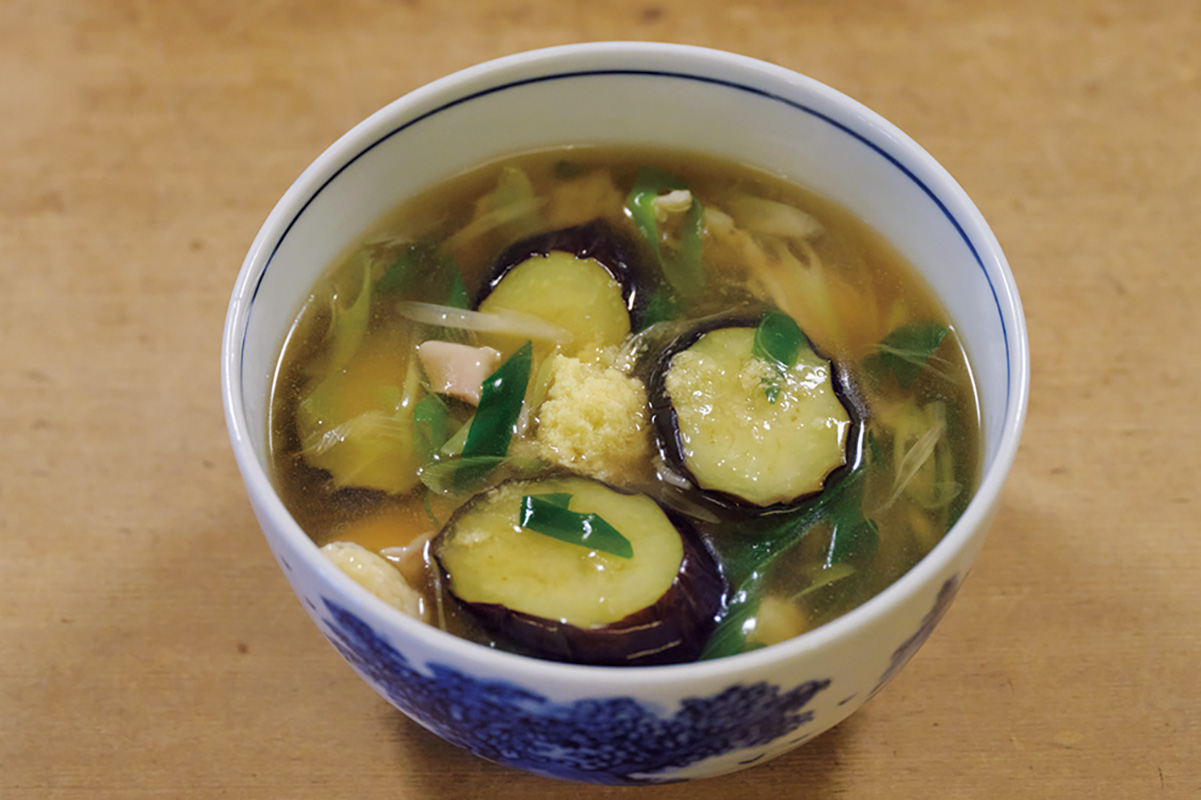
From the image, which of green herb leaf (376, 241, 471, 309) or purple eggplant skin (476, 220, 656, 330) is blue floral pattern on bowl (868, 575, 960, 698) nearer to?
purple eggplant skin (476, 220, 656, 330)

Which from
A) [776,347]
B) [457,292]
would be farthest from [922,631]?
[457,292]

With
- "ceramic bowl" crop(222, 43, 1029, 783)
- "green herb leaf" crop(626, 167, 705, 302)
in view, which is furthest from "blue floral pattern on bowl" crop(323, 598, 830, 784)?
"green herb leaf" crop(626, 167, 705, 302)

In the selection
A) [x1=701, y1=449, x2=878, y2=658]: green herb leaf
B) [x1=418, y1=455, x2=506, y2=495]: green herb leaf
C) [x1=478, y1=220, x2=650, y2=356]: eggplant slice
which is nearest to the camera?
[x1=701, y1=449, x2=878, y2=658]: green herb leaf

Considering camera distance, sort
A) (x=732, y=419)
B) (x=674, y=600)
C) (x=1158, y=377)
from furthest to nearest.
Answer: (x=1158, y=377), (x=732, y=419), (x=674, y=600)

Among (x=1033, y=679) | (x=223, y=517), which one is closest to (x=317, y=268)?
(x=223, y=517)

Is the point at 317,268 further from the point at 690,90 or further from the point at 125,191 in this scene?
the point at 125,191

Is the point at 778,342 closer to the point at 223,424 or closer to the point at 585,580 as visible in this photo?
the point at 585,580

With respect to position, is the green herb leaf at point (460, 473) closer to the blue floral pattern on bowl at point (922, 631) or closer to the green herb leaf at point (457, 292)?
the green herb leaf at point (457, 292)
